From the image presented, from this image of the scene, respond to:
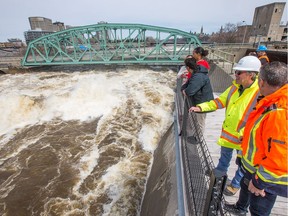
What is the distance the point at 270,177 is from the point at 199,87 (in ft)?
7.44

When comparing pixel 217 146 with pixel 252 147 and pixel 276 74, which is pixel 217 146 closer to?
pixel 252 147

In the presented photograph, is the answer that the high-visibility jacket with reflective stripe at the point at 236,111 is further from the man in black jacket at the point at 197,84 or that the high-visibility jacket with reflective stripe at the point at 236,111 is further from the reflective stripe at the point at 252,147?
the man in black jacket at the point at 197,84

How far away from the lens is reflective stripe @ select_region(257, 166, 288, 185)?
1.62 meters

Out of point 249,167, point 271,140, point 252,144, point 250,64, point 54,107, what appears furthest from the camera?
point 54,107

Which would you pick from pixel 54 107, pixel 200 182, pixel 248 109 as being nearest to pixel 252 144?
pixel 248 109

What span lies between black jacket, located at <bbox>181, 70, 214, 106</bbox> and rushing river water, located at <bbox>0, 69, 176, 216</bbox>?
10.2 feet

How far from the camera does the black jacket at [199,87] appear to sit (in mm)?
3674

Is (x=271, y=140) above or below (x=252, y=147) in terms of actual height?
above

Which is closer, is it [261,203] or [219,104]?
[261,203]

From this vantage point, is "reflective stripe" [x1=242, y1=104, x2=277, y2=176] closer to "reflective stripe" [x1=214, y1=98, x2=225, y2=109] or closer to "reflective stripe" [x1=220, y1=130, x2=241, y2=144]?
"reflective stripe" [x1=220, y1=130, x2=241, y2=144]

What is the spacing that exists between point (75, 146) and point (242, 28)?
81.5m

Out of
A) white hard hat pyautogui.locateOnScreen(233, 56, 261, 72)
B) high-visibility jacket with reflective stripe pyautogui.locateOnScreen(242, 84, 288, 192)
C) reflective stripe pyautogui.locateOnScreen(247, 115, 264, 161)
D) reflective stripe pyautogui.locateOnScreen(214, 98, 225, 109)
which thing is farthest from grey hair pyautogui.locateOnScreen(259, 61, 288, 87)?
reflective stripe pyautogui.locateOnScreen(214, 98, 225, 109)

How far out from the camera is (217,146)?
4.39 metres

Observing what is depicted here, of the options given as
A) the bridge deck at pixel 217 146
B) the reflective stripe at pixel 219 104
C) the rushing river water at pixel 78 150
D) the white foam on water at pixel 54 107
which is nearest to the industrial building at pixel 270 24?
the white foam on water at pixel 54 107
